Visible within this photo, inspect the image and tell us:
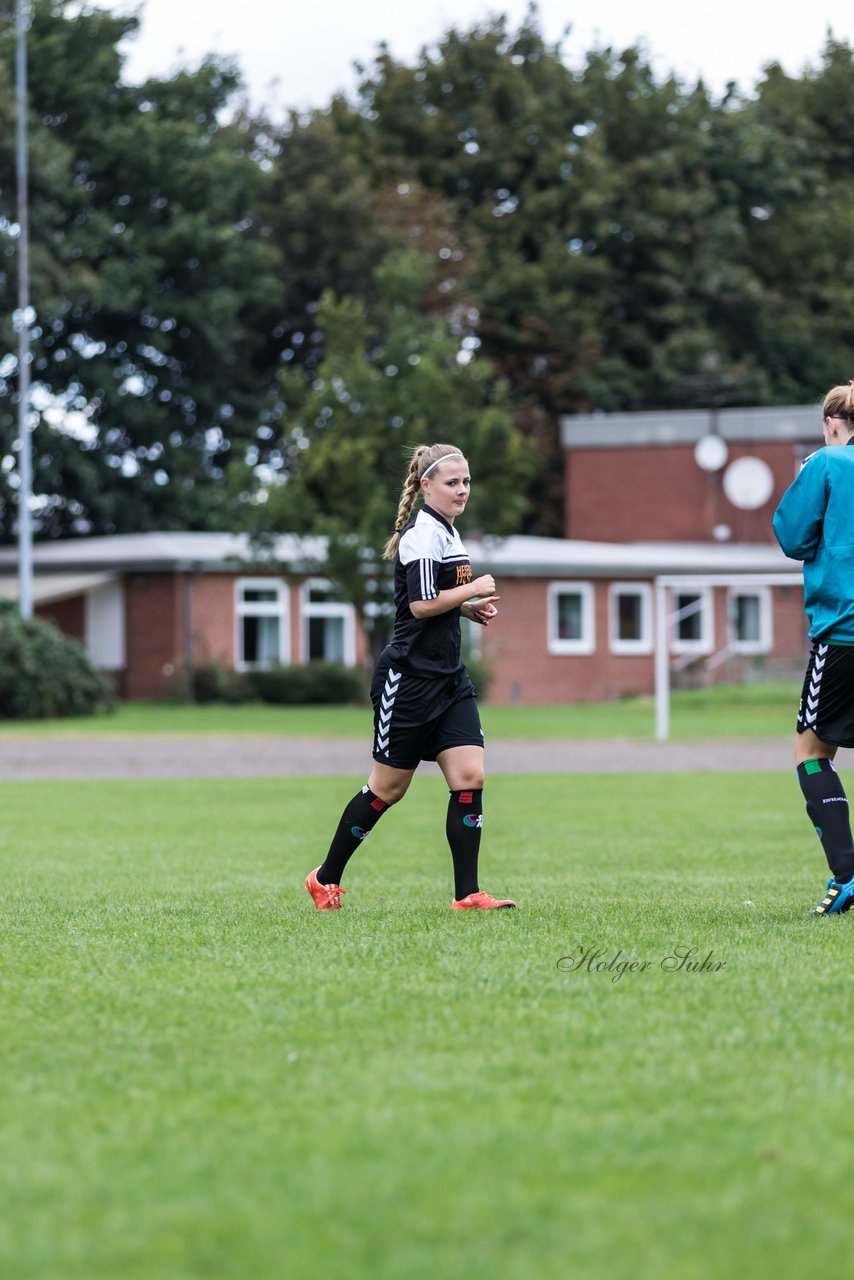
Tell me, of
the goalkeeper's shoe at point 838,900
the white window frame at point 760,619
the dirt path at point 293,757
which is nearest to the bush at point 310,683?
the white window frame at point 760,619

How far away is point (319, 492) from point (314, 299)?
1630 cm

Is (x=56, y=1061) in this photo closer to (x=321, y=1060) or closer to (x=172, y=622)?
(x=321, y=1060)

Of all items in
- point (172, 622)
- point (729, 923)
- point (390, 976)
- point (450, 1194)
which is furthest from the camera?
point (172, 622)

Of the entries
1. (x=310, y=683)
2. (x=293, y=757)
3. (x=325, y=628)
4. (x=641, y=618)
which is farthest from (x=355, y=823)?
(x=641, y=618)

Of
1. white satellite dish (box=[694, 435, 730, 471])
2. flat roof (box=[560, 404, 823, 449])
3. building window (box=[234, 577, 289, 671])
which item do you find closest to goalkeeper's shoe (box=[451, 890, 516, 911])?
building window (box=[234, 577, 289, 671])

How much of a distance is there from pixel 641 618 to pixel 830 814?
39.9 meters

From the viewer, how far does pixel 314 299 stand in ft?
176

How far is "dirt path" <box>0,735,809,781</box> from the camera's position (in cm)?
2095

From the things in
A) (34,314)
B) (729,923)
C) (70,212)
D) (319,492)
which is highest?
(70,212)

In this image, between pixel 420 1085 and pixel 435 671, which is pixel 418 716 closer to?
pixel 435 671

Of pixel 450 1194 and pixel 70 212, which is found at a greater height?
pixel 70 212

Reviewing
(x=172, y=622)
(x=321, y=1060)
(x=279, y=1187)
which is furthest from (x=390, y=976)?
(x=172, y=622)

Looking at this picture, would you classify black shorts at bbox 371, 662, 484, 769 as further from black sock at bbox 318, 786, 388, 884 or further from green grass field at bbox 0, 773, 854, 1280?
green grass field at bbox 0, 773, 854, 1280

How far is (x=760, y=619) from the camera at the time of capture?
47438 mm
